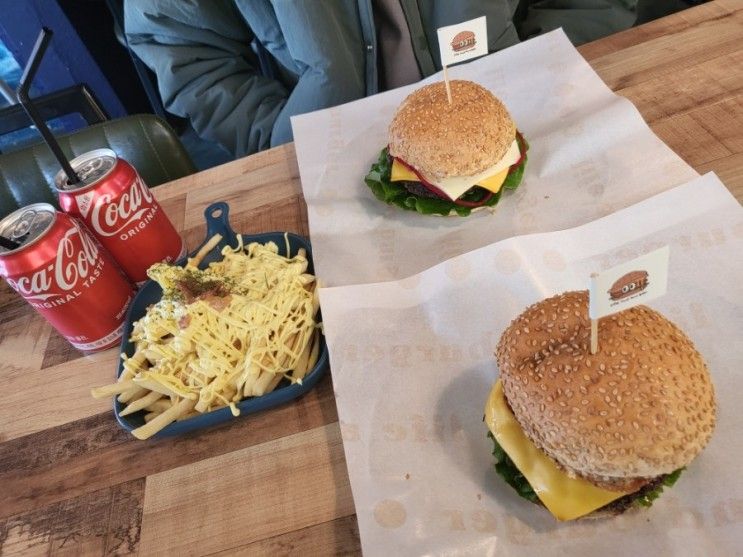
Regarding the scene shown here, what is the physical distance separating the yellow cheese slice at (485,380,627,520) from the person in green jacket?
1.84 m

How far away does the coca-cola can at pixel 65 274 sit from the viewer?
1.49 metres

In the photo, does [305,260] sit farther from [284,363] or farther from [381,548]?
[381,548]

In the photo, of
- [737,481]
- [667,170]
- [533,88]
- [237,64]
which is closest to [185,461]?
[737,481]

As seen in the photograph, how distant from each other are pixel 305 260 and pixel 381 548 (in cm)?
91

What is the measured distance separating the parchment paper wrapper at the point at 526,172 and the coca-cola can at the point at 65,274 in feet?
2.17

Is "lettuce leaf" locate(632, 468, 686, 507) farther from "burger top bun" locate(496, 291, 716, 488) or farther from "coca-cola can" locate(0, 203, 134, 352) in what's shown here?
"coca-cola can" locate(0, 203, 134, 352)

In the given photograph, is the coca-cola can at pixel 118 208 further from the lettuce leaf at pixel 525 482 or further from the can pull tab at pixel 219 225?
the lettuce leaf at pixel 525 482

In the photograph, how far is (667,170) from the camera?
1.83m

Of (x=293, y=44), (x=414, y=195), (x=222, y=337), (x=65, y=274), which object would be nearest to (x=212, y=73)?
(x=293, y=44)

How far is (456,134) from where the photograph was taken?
75.5 inches

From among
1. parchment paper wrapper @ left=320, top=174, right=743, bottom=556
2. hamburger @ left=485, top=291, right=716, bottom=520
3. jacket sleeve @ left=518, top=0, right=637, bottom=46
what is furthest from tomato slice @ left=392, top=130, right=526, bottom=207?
jacket sleeve @ left=518, top=0, right=637, bottom=46

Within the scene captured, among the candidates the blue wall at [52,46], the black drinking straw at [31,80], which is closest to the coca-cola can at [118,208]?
the black drinking straw at [31,80]

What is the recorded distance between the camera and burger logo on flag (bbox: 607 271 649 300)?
105 cm

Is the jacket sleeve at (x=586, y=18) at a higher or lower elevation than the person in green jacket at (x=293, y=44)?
lower
